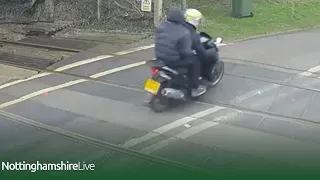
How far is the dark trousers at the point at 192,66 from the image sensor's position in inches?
342

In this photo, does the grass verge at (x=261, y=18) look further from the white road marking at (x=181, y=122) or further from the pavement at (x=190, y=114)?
the white road marking at (x=181, y=122)

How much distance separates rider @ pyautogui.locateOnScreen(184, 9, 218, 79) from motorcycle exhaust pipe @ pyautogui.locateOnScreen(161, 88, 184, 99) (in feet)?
2.50

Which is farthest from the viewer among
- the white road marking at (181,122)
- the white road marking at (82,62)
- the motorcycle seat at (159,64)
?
the white road marking at (82,62)

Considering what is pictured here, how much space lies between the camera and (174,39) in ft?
27.9

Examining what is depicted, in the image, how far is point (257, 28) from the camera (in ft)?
47.6

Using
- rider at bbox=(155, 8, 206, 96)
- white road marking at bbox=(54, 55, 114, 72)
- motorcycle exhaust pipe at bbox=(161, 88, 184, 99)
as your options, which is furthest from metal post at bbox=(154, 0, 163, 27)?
motorcycle exhaust pipe at bbox=(161, 88, 184, 99)

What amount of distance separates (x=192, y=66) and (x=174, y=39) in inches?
24.6

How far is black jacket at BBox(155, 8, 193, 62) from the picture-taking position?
8.50 meters

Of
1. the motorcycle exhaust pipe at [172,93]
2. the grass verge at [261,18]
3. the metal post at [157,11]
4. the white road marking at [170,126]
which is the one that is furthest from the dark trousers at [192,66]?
the metal post at [157,11]

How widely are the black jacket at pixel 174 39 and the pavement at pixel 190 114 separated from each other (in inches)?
36.8

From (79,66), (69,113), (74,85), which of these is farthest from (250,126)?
(79,66)

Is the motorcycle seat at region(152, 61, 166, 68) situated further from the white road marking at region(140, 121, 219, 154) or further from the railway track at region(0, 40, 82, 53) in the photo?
the railway track at region(0, 40, 82, 53)

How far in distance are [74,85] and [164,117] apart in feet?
8.84

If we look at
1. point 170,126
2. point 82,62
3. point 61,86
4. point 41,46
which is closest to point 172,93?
point 170,126
